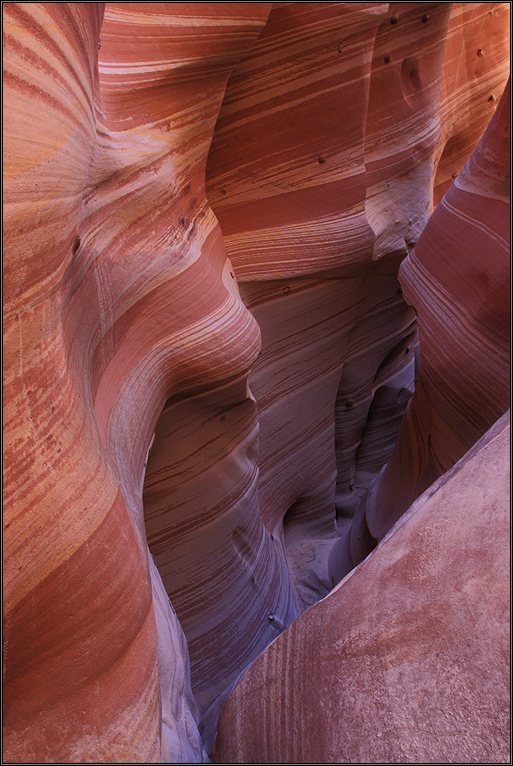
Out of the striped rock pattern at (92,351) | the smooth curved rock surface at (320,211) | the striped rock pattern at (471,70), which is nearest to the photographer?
the striped rock pattern at (92,351)

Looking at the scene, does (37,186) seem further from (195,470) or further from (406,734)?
(195,470)

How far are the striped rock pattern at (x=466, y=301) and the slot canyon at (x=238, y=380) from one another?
0.01 meters

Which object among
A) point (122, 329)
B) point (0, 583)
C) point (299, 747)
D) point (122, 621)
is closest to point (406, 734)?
point (299, 747)

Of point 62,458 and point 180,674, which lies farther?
point 180,674

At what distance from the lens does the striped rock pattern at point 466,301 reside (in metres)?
1.72

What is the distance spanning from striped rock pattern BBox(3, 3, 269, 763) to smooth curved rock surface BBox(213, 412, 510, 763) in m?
0.31

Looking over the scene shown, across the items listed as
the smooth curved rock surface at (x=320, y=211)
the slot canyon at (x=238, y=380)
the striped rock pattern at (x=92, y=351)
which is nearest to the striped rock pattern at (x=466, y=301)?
the slot canyon at (x=238, y=380)

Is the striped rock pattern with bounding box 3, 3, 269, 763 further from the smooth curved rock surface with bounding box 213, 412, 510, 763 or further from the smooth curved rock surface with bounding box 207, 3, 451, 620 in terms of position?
the smooth curved rock surface with bounding box 207, 3, 451, 620

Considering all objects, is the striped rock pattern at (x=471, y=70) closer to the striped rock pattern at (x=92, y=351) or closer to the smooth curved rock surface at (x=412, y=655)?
the striped rock pattern at (x=92, y=351)

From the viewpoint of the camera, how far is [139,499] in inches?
62.2

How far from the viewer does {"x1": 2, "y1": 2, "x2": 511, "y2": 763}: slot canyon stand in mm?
1073

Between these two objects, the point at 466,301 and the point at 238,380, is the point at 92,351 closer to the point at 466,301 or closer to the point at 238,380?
the point at 238,380

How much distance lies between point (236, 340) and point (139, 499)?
707 mm

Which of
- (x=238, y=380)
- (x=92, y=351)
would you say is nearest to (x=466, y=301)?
(x=238, y=380)
